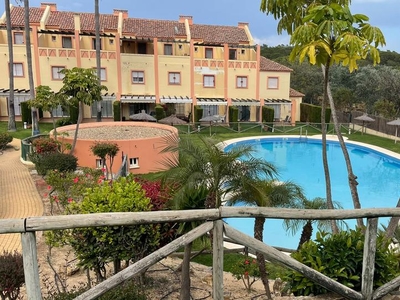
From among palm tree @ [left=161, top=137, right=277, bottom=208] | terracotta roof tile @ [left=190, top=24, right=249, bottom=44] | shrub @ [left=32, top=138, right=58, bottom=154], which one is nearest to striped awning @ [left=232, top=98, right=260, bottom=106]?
terracotta roof tile @ [left=190, top=24, right=249, bottom=44]

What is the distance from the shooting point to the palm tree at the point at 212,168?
18.9 ft

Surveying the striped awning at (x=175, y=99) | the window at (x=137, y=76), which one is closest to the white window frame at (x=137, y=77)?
the window at (x=137, y=76)

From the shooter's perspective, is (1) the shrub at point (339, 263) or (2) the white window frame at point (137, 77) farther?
(2) the white window frame at point (137, 77)

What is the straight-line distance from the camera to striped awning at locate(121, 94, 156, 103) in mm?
31516

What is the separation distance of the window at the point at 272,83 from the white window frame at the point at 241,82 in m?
2.35

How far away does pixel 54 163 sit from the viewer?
14211mm

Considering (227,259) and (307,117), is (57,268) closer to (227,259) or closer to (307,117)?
(227,259)

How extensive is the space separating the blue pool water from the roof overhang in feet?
33.2

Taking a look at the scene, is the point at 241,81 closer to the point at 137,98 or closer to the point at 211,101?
the point at 211,101

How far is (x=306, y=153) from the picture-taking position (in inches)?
1043


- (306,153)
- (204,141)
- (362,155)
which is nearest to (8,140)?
(204,141)

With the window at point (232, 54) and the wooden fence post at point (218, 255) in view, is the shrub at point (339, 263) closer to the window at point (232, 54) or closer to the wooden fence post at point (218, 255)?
the wooden fence post at point (218, 255)

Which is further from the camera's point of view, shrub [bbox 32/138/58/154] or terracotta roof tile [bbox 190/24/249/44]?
terracotta roof tile [bbox 190/24/249/44]

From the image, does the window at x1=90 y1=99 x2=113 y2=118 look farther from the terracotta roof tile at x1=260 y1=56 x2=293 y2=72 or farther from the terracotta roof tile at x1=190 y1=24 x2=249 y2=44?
the terracotta roof tile at x1=260 y1=56 x2=293 y2=72
